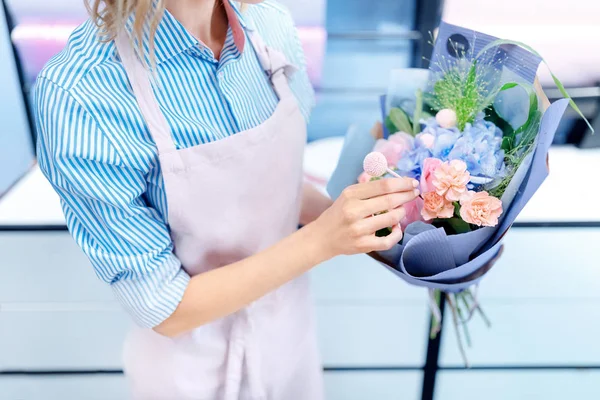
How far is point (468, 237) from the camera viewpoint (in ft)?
2.71

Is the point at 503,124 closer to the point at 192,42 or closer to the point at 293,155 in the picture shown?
the point at 293,155

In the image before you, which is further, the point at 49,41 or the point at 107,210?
the point at 49,41

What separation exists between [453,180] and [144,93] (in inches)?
18.9

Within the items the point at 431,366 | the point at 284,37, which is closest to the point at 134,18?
the point at 284,37

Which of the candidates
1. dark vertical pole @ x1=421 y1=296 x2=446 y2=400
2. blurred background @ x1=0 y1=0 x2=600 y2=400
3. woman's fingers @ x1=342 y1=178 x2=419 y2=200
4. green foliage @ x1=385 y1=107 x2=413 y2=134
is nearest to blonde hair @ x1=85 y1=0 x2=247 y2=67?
woman's fingers @ x1=342 y1=178 x2=419 y2=200

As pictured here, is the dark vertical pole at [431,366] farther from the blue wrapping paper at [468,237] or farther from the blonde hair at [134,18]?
the blonde hair at [134,18]

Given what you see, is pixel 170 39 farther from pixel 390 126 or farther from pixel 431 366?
pixel 431 366

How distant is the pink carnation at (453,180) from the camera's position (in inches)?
31.1

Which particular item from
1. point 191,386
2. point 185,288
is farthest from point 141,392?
point 185,288

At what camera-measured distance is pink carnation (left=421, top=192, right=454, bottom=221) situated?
81 cm

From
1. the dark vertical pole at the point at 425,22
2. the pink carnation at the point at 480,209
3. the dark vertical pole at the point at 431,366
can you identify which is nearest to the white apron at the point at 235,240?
the pink carnation at the point at 480,209

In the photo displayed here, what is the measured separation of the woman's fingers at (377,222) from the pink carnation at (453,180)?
0.08 metres

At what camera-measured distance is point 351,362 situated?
1612mm

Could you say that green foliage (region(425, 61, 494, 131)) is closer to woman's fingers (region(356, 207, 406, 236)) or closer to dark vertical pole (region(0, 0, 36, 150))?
woman's fingers (region(356, 207, 406, 236))
